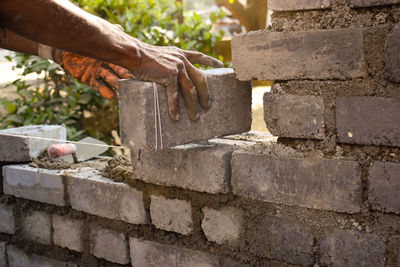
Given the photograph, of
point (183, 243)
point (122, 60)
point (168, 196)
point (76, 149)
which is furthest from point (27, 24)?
point (76, 149)

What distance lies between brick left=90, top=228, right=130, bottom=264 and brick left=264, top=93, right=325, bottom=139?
1.13 m

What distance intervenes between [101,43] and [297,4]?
0.81 metres

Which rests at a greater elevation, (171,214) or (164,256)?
(171,214)

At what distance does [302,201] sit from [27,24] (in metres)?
1.31

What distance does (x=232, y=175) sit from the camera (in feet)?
7.47

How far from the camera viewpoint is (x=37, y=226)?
3117 mm

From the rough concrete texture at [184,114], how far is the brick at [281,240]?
0.46m

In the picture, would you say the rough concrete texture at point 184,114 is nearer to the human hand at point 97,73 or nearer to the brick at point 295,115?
the brick at point 295,115

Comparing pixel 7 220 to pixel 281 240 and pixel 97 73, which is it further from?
pixel 281 240

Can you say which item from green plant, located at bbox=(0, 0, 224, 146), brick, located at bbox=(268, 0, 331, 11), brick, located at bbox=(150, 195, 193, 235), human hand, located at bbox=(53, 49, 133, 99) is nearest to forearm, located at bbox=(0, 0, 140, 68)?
human hand, located at bbox=(53, 49, 133, 99)

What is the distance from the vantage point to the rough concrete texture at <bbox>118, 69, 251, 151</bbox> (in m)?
2.08

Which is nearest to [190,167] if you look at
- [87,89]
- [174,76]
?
[174,76]

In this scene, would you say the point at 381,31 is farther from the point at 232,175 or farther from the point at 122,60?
the point at 122,60

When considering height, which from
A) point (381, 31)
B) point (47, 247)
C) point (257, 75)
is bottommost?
point (47, 247)
